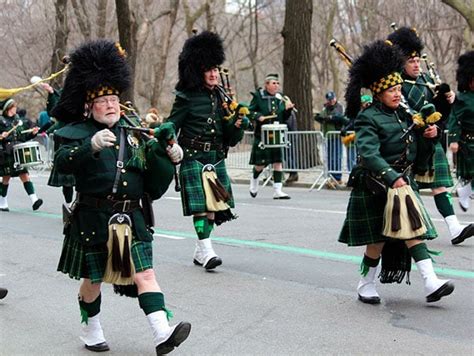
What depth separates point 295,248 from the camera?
8.49 meters

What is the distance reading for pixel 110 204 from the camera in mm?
4875

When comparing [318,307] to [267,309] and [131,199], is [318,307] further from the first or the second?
[131,199]

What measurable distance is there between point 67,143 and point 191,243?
433 centimetres

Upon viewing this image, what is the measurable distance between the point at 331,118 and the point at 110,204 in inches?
433

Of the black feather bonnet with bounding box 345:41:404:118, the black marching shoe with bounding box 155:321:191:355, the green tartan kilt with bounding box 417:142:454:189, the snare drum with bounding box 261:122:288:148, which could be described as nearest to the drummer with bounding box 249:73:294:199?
the snare drum with bounding box 261:122:288:148

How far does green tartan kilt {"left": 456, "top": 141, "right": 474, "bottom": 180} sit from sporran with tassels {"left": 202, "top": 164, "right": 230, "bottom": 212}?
130 inches

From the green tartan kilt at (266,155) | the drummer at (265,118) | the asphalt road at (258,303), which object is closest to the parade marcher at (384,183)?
the asphalt road at (258,303)

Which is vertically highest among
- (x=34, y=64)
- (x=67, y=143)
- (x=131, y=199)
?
(x=34, y=64)

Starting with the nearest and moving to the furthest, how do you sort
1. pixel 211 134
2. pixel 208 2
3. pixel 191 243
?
pixel 211 134, pixel 191 243, pixel 208 2

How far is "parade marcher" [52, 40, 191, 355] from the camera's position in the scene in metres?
4.77

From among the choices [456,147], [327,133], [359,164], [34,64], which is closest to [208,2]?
[34,64]

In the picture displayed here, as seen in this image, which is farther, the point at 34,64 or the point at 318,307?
the point at 34,64

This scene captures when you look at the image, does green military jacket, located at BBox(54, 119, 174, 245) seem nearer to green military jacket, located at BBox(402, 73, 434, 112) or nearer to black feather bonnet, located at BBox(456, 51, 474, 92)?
green military jacket, located at BBox(402, 73, 434, 112)

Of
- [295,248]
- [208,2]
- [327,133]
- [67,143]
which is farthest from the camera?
[208,2]
